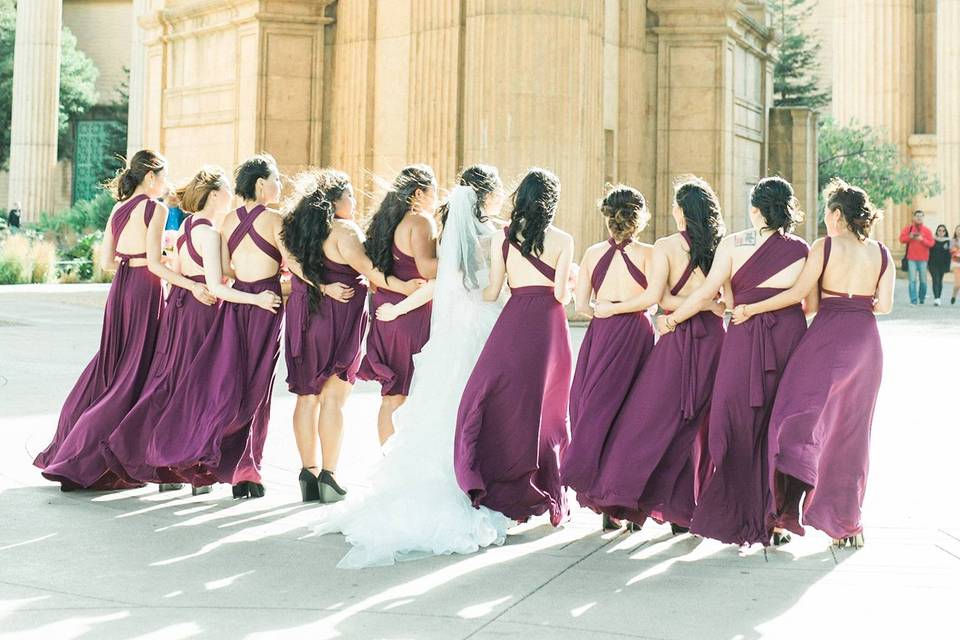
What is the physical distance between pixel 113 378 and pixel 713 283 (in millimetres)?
4014

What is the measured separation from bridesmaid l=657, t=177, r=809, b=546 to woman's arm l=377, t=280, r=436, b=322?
1554mm

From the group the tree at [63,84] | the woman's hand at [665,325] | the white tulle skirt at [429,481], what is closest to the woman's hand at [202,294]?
the white tulle skirt at [429,481]

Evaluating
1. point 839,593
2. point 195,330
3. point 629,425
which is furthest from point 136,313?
point 839,593

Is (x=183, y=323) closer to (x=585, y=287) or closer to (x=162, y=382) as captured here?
(x=162, y=382)

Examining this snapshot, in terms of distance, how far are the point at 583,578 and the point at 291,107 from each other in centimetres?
1605

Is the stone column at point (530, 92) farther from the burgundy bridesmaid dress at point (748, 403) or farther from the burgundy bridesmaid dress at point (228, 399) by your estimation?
the burgundy bridesmaid dress at point (748, 403)

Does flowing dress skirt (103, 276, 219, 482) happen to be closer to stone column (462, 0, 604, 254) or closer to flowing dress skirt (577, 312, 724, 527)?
flowing dress skirt (577, 312, 724, 527)

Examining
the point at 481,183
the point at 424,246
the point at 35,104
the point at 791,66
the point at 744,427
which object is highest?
the point at 791,66

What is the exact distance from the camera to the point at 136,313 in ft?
29.3

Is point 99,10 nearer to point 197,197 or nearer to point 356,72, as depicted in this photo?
point 356,72

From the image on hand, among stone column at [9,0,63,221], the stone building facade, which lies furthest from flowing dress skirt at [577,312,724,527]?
stone column at [9,0,63,221]

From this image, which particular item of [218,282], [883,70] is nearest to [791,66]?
[883,70]

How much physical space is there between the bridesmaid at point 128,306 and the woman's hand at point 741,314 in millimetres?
3351

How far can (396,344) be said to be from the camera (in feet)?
28.1
